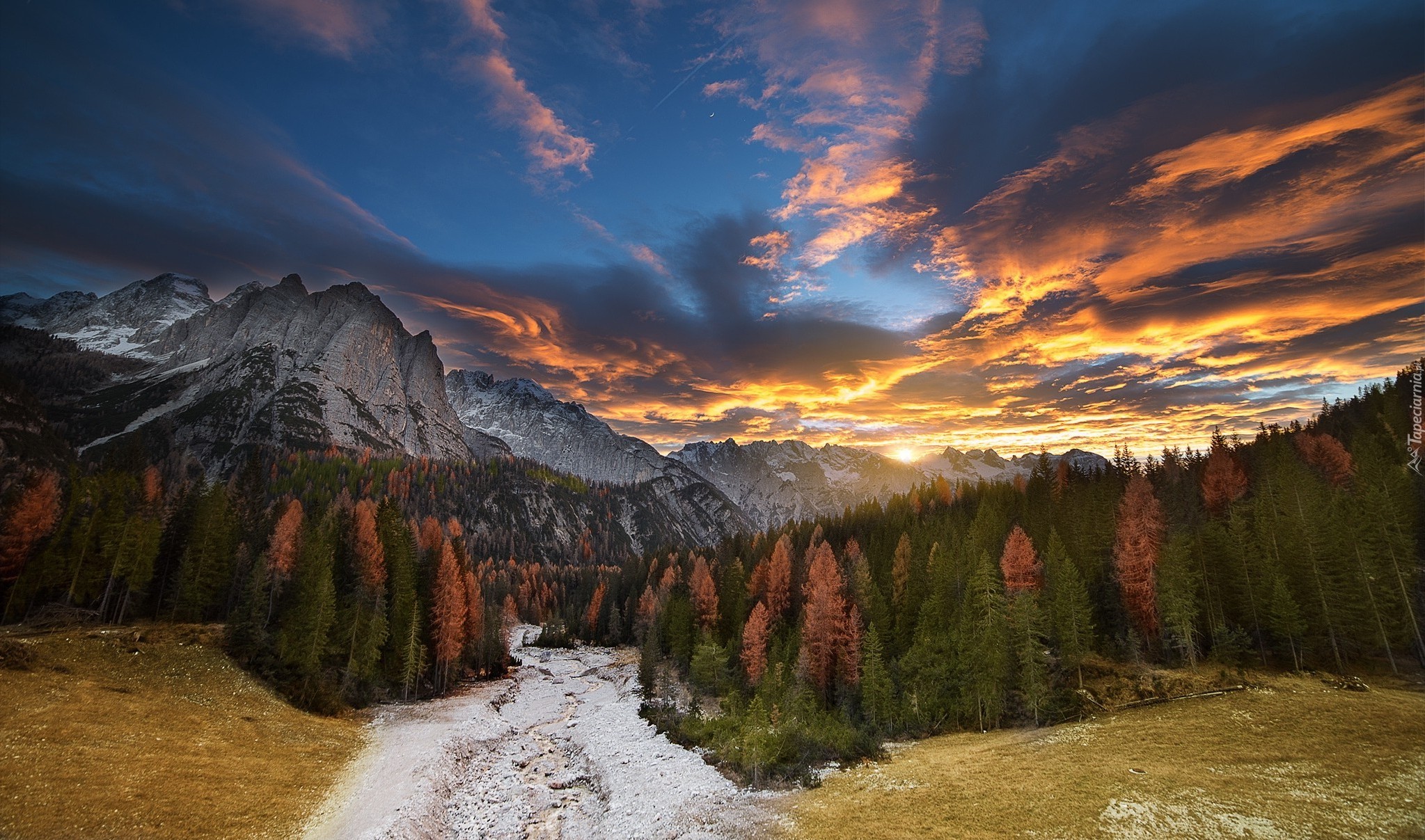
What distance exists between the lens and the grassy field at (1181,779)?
22.2 meters

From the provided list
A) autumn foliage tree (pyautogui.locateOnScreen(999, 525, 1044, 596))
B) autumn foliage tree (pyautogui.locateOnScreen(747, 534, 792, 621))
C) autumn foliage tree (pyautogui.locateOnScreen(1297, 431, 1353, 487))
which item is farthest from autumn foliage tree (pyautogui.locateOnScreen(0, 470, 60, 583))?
autumn foliage tree (pyautogui.locateOnScreen(1297, 431, 1353, 487))

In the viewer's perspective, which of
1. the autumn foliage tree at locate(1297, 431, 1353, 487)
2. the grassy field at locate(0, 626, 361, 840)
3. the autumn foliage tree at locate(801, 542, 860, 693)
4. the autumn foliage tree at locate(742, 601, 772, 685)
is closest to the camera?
the grassy field at locate(0, 626, 361, 840)

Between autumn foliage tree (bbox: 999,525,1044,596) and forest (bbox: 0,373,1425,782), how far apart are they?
0.99ft

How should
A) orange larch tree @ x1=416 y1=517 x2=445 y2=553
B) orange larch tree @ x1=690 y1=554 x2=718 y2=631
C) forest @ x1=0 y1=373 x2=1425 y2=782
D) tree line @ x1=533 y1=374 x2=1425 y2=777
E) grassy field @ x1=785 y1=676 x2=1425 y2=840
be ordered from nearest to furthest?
grassy field @ x1=785 y1=676 x2=1425 y2=840, tree line @ x1=533 y1=374 x2=1425 y2=777, forest @ x1=0 y1=373 x2=1425 y2=782, orange larch tree @ x1=416 y1=517 x2=445 y2=553, orange larch tree @ x1=690 y1=554 x2=718 y2=631

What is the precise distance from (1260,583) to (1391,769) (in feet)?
109

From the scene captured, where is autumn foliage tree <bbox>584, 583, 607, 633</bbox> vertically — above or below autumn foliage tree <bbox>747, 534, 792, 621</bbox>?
below

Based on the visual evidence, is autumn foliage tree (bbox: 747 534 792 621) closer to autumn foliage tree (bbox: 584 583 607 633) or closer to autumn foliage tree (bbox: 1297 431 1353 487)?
autumn foliage tree (bbox: 584 583 607 633)

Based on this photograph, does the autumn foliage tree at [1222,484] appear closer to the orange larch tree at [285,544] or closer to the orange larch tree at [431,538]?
the orange larch tree at [431,538]

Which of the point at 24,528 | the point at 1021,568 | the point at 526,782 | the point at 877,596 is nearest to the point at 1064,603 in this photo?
the point at 1021,568

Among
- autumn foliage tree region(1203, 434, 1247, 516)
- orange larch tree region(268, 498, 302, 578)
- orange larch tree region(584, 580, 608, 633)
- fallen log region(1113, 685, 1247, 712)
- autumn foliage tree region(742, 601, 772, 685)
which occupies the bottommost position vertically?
orange larch tree region(584, 580, 608, 633)

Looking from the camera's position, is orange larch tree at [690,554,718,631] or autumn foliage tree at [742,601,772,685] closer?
autumn foliage tree at [742,601,772,685]

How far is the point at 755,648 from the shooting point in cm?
6725

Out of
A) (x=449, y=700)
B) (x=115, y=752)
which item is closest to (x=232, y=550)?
(x=449, y=700)

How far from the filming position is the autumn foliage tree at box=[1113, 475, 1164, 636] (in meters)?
54.6
